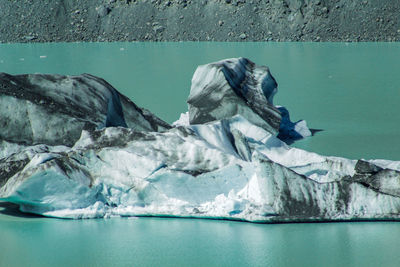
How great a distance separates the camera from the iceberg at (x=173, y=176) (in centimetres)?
407

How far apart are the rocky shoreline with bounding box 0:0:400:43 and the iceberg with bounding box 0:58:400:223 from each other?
1707 cm

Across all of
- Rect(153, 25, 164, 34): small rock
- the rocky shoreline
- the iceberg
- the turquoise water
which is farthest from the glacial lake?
Rect(153, 25, 164, 34): small rock

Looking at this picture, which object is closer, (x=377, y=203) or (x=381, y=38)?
(x=377, y=203)

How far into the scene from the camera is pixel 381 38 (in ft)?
66.6

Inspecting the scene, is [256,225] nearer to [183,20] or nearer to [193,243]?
[193,243]

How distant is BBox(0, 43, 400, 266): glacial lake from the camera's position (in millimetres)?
3561

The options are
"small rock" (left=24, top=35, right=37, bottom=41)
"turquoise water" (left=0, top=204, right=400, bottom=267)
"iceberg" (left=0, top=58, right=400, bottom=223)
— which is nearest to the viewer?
"turquoise water" (left=0, top=204, right=400, bottom=267)

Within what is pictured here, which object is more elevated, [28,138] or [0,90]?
[0,90]

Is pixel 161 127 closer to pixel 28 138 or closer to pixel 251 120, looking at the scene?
pixel 251 120

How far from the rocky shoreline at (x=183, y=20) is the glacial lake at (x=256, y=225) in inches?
243

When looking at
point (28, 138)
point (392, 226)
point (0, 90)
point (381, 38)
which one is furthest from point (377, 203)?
point (381, 38)

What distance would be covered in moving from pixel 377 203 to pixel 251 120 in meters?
2.27

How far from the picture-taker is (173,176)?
4.26 meters

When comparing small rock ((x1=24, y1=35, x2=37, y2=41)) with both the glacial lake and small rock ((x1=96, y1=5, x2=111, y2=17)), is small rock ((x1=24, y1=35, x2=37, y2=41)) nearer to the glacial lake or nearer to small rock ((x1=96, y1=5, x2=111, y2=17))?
small rock ((x1=96, y1=5, x2=111, y2=17))
